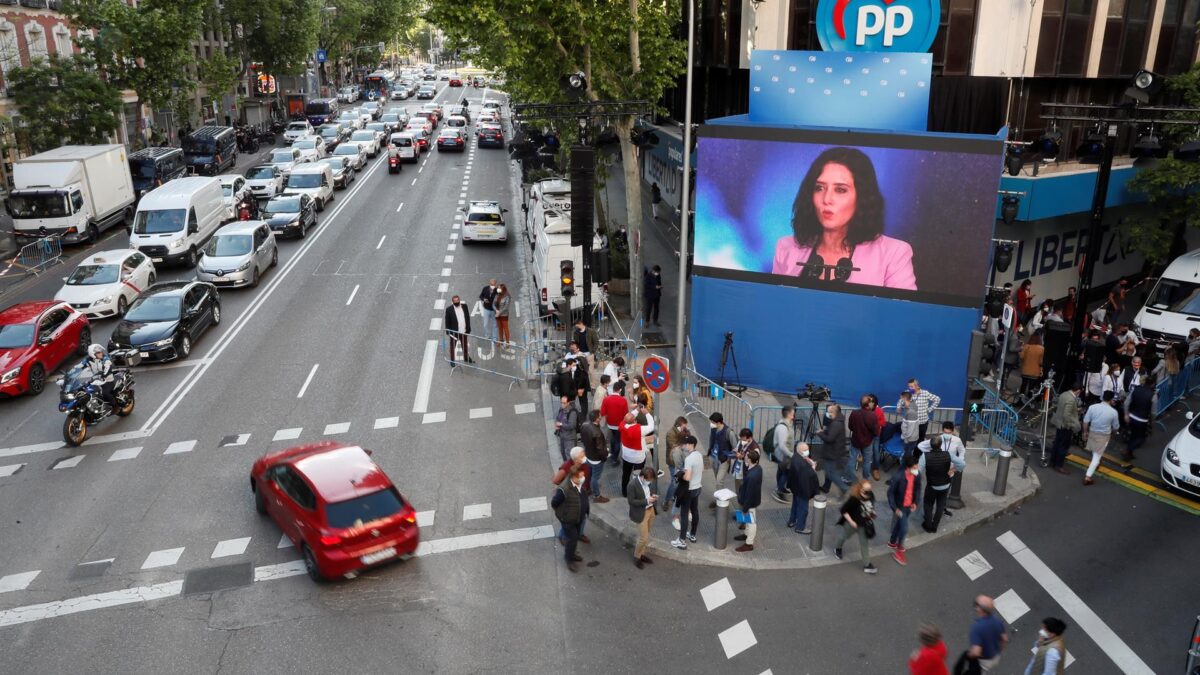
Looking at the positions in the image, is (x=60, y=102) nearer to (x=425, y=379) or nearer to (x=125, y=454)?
(x=425, y=379)

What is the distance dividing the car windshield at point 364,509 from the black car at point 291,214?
23.4m

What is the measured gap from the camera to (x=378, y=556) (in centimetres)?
1164

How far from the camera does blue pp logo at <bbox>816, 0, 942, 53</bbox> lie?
1744 centimetres

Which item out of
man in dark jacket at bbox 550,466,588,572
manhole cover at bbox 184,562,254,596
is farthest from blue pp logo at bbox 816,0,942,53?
manhole cover at bbox 184,562,254,596

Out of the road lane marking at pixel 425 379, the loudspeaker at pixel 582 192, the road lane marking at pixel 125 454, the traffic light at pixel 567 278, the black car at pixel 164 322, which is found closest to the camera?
the road lane marking at pixel 125 454

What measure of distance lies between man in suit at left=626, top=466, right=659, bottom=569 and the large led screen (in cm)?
700

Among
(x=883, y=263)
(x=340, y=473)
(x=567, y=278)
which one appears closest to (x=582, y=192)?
(x=567, y=278)

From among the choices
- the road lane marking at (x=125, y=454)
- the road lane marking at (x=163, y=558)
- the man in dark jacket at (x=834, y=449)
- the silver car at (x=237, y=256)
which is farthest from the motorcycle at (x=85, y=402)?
the man in dark jacket at (x=834, y=449)

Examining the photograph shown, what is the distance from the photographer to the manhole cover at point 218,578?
11.6m

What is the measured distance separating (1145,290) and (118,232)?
36866mm

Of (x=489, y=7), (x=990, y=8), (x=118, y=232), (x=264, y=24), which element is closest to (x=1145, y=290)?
(x=990, y=8)

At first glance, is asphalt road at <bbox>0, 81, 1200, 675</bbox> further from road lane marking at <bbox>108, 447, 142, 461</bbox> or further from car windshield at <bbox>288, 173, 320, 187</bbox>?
car windshield at <bbox>288, 173, 320, 187</bbox>

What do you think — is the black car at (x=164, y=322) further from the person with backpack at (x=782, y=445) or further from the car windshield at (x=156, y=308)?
the person with backpack at (x=782, y=445)

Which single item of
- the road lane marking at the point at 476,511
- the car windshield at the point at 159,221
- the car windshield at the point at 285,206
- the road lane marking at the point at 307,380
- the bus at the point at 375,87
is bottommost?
the road lane marking at the point at 476,511
